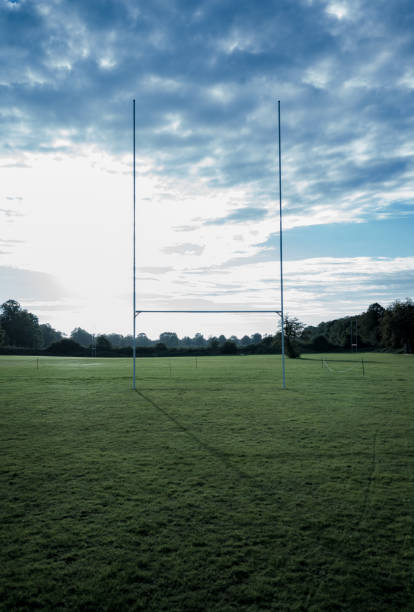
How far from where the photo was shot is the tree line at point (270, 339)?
186ft

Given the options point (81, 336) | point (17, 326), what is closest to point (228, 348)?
point (17, 326)

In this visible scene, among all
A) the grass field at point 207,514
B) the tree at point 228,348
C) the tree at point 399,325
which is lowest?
the grass field at point 207,514

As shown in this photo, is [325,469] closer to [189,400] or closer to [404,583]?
[404,583]

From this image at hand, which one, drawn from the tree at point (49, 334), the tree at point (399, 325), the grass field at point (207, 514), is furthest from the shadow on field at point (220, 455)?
the tree at point (49, 334)

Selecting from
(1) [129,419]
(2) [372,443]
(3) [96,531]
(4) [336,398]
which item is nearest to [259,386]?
(4) [336,398]

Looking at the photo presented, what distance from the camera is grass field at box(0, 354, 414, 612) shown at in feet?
11.0

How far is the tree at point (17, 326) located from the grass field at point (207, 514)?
88406 millimetres

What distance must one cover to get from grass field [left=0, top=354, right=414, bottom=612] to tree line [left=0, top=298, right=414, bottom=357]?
3901 centimetres

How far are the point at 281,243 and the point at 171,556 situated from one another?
13.1 m

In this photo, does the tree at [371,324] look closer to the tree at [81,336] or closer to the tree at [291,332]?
the tree at [291,332]

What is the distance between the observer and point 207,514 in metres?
4.64

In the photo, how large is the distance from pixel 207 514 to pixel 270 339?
63021 mm

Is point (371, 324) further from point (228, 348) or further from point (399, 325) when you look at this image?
point (228, 348)

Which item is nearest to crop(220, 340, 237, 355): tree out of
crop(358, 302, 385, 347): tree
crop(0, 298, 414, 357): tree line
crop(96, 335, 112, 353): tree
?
crop(0, 298, 414, 357): tree line
